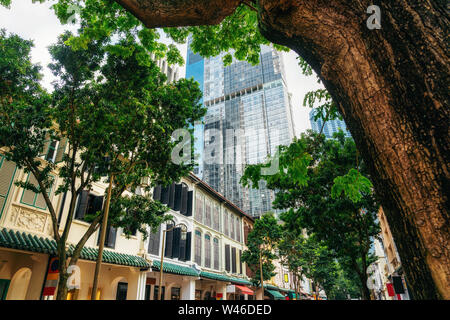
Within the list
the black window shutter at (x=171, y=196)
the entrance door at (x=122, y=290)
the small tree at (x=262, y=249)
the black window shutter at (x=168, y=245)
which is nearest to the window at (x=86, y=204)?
the entrance door at (x=122, y=290)

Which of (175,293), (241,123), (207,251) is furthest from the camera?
(241,123)

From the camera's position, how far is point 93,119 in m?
8.12

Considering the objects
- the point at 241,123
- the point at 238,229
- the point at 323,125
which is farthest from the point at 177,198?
the point at 241,123

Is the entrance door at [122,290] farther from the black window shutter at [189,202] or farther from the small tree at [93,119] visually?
the black window shutter at [189,202]

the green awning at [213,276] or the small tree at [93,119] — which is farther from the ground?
the small tree at [93,119]

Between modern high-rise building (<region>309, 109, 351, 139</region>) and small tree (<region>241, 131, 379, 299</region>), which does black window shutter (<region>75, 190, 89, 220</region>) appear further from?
modern high-rise building (<region>309, 109, 351, 139</region>)

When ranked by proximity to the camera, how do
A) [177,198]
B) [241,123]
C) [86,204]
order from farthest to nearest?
[241,123], [177,198], [86,204]

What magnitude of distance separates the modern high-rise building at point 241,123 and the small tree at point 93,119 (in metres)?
45.0

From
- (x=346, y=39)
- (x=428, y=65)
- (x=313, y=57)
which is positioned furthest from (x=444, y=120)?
(x=313, y=57)

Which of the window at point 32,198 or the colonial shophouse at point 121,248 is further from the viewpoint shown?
the window at point 32,198

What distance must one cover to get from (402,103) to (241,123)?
249 ft

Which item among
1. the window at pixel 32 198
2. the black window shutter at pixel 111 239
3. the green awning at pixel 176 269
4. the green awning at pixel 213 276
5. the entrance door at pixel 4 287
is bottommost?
the entrance door at pixel 4 287

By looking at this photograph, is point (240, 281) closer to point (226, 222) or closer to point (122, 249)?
point (226, 222)

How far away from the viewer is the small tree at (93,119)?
7734mm
